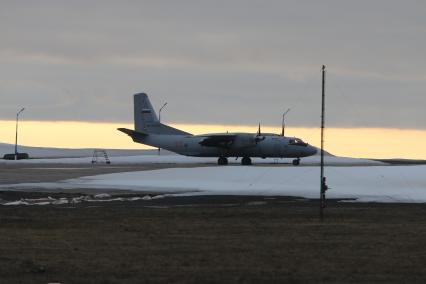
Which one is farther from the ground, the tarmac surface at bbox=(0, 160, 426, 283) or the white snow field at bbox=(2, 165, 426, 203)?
the white snow field at bbox=(2, 165, 426, 203)

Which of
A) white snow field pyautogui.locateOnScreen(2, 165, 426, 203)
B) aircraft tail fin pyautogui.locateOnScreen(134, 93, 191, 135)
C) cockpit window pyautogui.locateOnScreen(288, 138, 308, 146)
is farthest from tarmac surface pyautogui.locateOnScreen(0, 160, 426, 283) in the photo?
aircraft tail fin pyautogui.locateOnScreen(134, 93, 191, 135)

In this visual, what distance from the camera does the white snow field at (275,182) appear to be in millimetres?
47625

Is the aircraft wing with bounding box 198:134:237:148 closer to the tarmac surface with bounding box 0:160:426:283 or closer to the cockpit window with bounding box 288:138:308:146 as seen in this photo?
the cockpit window with bounding box 288:138:308:146

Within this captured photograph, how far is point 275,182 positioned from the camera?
5600cm

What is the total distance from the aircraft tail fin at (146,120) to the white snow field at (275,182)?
129 feet

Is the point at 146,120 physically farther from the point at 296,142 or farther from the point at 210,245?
the point at 210,245

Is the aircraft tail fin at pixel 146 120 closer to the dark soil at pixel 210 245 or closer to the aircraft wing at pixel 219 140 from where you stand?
the aircraft wing at pixel 219 140

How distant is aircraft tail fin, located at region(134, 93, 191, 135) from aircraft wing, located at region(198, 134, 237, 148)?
765cm

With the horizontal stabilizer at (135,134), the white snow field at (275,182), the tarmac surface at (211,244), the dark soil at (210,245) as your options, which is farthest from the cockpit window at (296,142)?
the dark soil at (210,245)

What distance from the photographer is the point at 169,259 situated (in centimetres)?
1905

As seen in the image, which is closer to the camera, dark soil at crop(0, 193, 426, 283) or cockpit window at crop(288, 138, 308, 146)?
dark soil at crop(0, 193, 426, 283)

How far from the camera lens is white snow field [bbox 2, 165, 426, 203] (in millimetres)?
47625

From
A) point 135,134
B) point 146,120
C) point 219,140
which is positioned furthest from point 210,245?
point 146,120

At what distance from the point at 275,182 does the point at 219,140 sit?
41.2 meters
